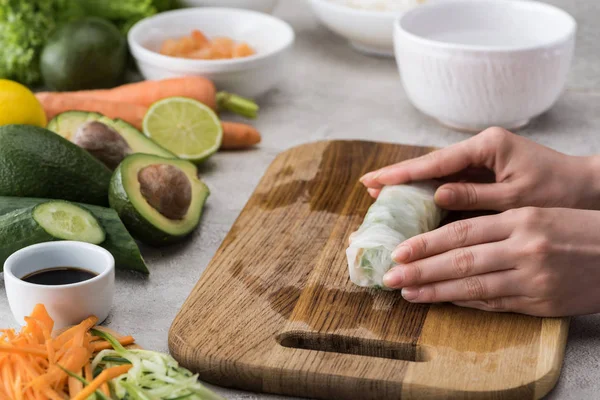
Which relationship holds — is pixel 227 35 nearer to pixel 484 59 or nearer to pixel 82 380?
pixel 484 59

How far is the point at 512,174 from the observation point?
2.36 m

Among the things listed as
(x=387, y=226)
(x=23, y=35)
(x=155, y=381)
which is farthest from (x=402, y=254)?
(x=23, y=35)

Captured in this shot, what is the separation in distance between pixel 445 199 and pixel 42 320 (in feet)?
3.63

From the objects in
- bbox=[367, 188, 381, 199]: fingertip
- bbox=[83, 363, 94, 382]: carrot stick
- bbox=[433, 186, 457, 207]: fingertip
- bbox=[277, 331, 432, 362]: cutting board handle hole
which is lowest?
bbox=[367, 188, 381, 199]: fingertip

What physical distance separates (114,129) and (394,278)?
113 cm

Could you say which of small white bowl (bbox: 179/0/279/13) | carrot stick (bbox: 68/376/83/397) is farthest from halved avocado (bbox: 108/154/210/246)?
small white bowl (bbox: 179/0/279/13)

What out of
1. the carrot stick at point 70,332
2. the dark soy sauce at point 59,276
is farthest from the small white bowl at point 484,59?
the carrot stick at point 70,332

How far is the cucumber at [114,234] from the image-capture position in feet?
7.41

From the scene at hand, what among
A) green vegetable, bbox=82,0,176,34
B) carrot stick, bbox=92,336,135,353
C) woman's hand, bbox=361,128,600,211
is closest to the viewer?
carrot stick, bbox=92,336,135,353

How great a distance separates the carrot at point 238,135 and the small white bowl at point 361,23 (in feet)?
2.77

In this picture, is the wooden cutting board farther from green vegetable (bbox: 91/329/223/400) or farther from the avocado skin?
the avocado skin

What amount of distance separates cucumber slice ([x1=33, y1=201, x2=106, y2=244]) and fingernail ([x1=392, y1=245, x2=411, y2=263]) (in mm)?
763

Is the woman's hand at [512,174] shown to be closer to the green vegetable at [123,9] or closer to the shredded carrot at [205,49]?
the shredded carrot at [205,49]

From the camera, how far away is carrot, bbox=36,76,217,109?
128 inches
